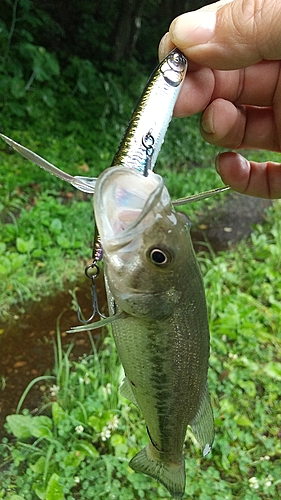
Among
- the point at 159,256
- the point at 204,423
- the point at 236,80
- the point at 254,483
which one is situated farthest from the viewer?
the point at 254,483

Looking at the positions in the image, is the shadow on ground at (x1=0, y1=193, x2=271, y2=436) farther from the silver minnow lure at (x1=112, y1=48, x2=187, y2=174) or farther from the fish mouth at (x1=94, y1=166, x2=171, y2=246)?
the fish mouth at (x1=94, y1=166, x2=171, y2=246)

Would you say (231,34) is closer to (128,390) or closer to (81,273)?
(128,390)

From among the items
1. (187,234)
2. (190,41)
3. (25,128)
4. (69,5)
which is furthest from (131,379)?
(69,5)

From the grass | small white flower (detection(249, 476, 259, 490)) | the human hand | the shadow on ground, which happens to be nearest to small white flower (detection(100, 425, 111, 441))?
the grass

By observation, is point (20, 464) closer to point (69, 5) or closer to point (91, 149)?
point (91, 149)

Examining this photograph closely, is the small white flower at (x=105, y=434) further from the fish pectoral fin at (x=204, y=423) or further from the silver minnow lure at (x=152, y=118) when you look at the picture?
the silver minnow lure at (x=152, y=118)

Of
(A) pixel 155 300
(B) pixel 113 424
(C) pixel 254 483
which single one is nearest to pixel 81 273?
(B) pixel 113 424
